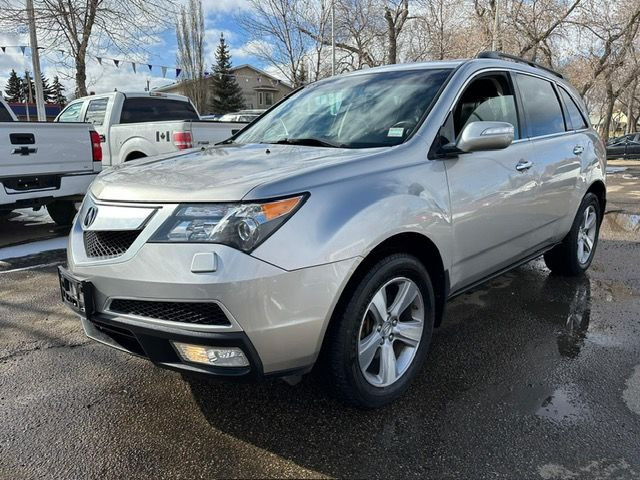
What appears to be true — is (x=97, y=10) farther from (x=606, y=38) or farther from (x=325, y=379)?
(x=606, y=38)

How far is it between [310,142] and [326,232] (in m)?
1.09

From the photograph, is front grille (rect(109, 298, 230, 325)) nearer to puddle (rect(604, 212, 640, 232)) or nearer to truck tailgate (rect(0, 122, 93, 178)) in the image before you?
truck tailgate (rect(0, 122, 93, 178))

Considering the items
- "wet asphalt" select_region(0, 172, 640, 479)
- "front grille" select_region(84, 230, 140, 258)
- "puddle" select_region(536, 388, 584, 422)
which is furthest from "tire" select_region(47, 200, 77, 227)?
"puddle" select_region(536, 388, 584, 422)

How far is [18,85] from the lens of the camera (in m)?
69.9

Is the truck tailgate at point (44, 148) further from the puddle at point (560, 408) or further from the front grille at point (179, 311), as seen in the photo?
the puddle at point (560, 408)

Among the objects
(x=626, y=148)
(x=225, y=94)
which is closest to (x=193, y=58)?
(x=225, y=94)

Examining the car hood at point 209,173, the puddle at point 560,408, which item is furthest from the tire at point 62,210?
the puddle at point 560,408

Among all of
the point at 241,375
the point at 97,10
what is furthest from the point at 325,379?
the point at 97,10

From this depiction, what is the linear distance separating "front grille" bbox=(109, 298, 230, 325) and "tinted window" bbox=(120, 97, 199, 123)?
811 cm

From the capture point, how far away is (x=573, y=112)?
15.8 ft

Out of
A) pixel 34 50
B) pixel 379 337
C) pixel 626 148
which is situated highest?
pixel 34 50

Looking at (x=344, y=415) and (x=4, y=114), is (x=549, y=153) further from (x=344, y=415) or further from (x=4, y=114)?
(x=4, y=114)

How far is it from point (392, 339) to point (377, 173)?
871 millimetres

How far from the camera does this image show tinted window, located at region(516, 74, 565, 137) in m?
4.00
